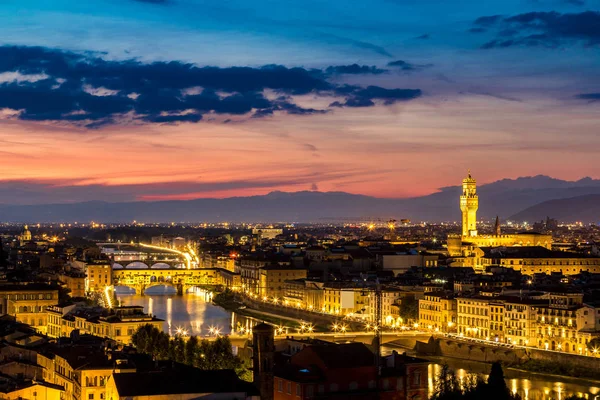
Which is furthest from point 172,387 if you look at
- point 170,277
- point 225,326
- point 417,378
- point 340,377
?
point 170,277

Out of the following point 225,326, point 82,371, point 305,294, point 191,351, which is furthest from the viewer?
point 305,294

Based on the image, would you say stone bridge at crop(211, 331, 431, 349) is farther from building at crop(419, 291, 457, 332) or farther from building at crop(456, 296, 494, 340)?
building at crop(419, 291, 457, 332)

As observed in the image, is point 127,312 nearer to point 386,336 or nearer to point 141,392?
point 386,336

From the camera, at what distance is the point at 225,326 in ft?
144

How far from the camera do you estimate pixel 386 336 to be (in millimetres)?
37531

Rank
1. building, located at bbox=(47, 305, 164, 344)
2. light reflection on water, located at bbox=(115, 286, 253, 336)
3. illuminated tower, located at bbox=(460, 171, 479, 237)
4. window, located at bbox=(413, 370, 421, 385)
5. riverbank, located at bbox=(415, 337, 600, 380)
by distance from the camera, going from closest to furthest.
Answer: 1. window, located at bbox=(413, 370, 421, 385)
2. building, located at bbox=(47, 305, 164, 344)
3. riverbank, located at bbox=(415, 337, 600, 380)
4. light reflection on water, located at bbox=(115, 286, 253, 336)
5. illuminated tower, located at bbox=(460, 171, 479, 237)

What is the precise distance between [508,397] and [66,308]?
1866cm

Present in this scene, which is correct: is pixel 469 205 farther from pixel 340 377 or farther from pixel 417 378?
pixel 340 377

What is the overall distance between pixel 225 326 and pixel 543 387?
51.3 feet

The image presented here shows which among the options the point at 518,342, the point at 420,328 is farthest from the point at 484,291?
the point at 518,342

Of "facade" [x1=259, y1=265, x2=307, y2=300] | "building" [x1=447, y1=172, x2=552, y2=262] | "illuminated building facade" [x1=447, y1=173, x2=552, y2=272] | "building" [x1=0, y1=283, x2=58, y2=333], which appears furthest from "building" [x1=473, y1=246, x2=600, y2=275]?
"building" [x1=0, y1=283, x2=58, y2=333]

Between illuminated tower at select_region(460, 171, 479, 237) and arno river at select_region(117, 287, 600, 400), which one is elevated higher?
illuminated tower at select_region(460, 171, 479, 237)

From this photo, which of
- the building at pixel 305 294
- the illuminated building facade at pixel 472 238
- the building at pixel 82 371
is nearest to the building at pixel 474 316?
the building at pixel 305 294

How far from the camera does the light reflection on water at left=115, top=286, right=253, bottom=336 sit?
43069 millimetres
